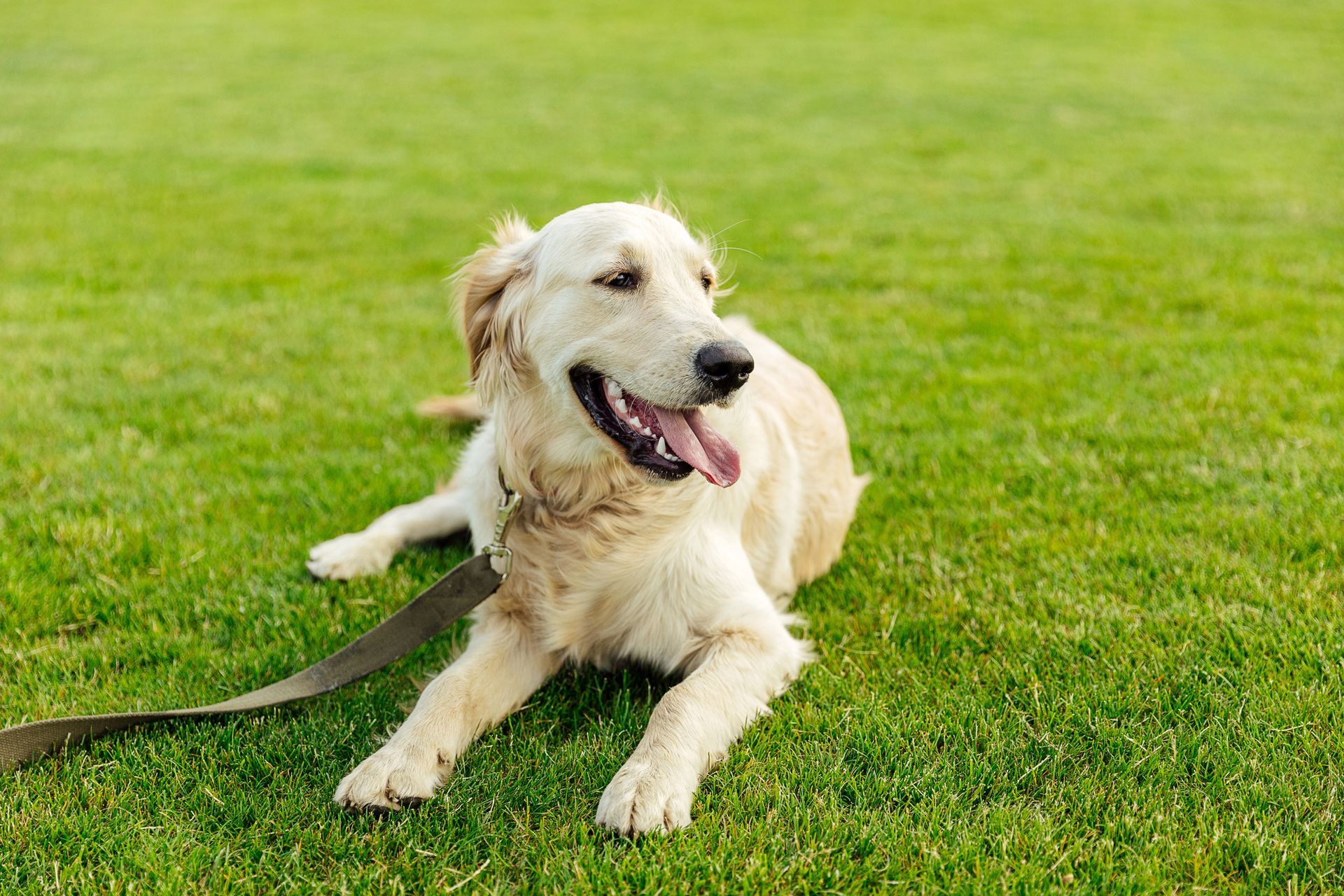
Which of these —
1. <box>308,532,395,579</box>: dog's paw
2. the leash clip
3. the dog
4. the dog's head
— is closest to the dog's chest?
the dog

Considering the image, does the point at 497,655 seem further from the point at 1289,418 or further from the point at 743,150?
the point at 743,150

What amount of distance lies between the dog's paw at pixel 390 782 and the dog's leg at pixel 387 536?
1.32m

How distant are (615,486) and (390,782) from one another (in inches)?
46.2

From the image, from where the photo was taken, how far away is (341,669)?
342 centimetres

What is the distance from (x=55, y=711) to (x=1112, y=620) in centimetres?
355

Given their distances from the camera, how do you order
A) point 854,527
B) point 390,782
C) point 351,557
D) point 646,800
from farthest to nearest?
point 854,527
point 351,557
point 390,782
point 646,800

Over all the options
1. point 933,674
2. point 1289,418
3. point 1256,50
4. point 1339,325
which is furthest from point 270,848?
point 1256,50

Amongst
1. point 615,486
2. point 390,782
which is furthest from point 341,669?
point 615,486

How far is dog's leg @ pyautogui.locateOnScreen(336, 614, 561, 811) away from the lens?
290 cm

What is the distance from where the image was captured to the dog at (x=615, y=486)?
318 cm

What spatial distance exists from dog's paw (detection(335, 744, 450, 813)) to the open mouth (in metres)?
1.08

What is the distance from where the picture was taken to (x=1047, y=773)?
3.00 metres

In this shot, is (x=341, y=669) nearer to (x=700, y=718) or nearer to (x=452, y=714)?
(x=452, y=714)

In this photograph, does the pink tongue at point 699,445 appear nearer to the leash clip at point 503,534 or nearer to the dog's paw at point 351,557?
the leash clip at point 503,534
